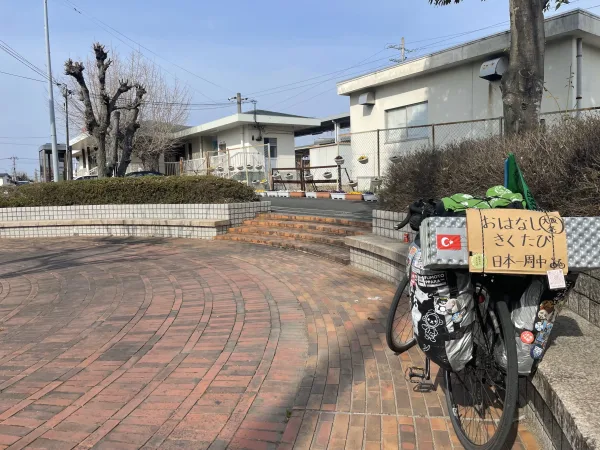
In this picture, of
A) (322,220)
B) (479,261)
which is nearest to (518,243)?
(479,261)

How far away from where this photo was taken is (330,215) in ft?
33.3

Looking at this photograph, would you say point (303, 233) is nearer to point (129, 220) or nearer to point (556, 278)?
point (129, 220)

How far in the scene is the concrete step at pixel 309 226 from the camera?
27.7ft

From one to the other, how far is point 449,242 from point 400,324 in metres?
1.55

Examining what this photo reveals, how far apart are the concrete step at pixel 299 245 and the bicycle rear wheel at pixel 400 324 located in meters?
3.51

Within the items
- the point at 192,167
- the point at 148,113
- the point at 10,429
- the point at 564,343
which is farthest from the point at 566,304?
the point at 148,113

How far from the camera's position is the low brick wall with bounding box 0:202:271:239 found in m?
10.4

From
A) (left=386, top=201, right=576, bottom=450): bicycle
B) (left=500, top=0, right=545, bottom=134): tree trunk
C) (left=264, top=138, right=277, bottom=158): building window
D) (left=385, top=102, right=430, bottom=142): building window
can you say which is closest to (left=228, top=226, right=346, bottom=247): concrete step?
(left=500, top=0, right=545, bottom=134): tree trunk

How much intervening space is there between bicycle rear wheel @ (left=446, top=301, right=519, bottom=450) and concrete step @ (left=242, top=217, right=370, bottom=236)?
216 inches

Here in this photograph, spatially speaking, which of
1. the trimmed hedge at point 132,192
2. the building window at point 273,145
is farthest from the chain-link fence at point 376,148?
the building window at point 273,145

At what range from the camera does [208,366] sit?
356 centimetres

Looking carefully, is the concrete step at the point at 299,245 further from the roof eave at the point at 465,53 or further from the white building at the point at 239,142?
the white building at the point at 239,142

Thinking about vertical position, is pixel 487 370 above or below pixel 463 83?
below

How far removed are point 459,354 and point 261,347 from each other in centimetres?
198
